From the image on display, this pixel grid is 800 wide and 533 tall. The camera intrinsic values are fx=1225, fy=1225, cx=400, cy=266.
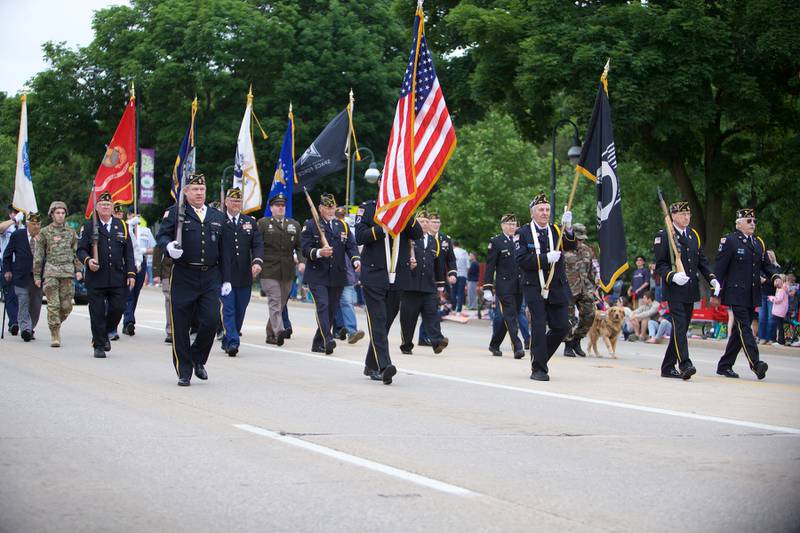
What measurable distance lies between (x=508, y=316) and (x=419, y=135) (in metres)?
4.41

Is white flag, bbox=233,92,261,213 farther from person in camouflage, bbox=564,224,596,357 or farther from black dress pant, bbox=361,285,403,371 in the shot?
black dress pant, bbox=361,285,403,371

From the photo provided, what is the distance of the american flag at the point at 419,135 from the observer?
529 inches

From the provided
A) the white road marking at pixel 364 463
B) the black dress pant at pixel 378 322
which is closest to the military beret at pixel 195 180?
the black dress pant at pixel 378 322

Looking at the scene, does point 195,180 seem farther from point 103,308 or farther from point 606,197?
point 606,197

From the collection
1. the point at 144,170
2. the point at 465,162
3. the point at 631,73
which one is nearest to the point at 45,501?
the point at 631,73

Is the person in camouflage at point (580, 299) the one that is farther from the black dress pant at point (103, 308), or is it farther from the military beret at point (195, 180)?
the military beret at point (195, 180)

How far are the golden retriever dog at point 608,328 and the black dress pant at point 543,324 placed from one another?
204 inches

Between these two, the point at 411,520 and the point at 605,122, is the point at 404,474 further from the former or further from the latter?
the point at 605,122

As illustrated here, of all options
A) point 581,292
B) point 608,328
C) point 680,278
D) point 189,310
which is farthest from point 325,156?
point 189,310

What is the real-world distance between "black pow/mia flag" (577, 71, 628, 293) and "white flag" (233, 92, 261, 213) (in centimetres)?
873

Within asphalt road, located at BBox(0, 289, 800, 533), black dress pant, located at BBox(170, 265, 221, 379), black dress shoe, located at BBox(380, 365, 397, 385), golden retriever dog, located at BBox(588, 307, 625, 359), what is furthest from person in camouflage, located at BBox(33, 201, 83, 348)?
golden retriever dog, located at BBox(588, 307, 625, 359)

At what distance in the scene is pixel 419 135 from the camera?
46.1ft

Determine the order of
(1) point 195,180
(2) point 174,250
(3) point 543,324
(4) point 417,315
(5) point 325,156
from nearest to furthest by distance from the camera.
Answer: (2) point 174,250 < (1) point 195,180 < (3) point 543,324 < (4) point 417,315 < (5) point 325,156

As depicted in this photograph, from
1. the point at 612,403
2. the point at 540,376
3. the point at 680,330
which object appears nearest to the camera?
the point at 612,403
